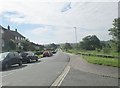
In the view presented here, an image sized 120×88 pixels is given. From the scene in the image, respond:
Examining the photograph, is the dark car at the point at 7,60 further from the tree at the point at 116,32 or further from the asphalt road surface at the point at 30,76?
the tree at the point at 116,32

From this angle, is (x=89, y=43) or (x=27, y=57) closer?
(x=27, y=57)

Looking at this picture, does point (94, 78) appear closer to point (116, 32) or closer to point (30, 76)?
point (30, 76)

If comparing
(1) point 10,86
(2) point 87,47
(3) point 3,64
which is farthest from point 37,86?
(2) point 87,47

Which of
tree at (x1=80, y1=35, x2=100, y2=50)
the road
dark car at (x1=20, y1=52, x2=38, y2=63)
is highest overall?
tree at (x1=80, y1=35, x2=100, y2=50)

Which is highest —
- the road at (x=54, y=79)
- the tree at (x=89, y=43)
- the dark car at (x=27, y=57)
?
the tree at (x=89, y=43)

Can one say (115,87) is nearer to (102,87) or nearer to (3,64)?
(102,87)

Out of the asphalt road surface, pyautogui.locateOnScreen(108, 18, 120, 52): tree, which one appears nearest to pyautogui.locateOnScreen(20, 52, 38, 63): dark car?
the asphalt road surface

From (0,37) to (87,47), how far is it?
3406 inches

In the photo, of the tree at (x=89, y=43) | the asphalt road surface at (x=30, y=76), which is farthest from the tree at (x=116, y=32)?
the asphalt road surface at (x=30, y=76)

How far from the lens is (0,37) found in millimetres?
78500

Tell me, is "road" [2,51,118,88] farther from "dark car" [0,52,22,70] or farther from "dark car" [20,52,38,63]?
"dark car" [20,52,38,63]

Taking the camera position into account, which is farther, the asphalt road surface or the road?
the asphalt road surface

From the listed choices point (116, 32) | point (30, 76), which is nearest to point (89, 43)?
point (116, 32)

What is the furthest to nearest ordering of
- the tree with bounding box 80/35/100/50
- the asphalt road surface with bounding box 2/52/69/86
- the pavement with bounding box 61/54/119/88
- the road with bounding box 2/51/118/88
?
the tree with bounding box 80/35/100/50 → the asphalt road surface with bounding box 2/52/69/86 → the road with bounding box 2/51/118/88 → the pavement with bounding box 61/54/119/88
